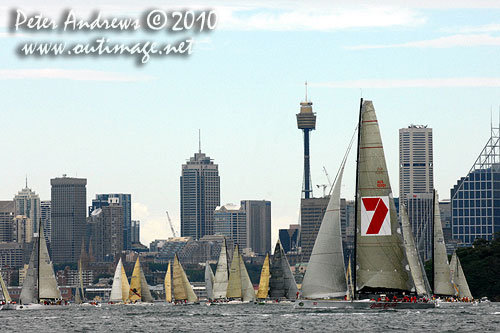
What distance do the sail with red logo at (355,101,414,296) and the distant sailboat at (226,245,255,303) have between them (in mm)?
82915

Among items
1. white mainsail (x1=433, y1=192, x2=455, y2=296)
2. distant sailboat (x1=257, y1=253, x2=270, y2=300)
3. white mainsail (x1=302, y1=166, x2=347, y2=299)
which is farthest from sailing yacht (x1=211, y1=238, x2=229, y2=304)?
white mainsail (x1=302, y1=166, x2=347, y2=299)

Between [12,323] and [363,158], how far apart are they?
45.9 m

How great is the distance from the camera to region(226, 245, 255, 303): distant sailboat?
568ft

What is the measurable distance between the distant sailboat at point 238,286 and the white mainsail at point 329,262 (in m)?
80.2

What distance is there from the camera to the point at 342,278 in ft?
302

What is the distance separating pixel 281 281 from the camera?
166 meters

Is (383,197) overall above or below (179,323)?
above

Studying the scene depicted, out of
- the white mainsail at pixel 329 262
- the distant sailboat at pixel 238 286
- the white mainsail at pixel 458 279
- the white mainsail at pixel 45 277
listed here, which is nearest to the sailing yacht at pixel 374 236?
the white mainsail at pixel 329 262

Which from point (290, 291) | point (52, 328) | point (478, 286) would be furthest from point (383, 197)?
point (478, 286)

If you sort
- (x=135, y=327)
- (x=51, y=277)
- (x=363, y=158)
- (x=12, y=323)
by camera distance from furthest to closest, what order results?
1. (x=51, y=277)
2. (x=12, y=323)
3. (x=135, y=327)
4. (x=363, y=158)

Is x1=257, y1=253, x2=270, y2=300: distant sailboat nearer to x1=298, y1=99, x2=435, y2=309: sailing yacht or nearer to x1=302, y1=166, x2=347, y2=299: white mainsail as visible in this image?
x1=302, y1=166, x2=347, y2=299: white mainsail

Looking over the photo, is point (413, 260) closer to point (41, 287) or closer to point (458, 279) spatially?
point (458, 279)

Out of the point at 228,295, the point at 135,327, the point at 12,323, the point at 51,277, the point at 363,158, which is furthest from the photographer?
the point at 228,295

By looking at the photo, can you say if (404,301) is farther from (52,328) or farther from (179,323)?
(52,328)
